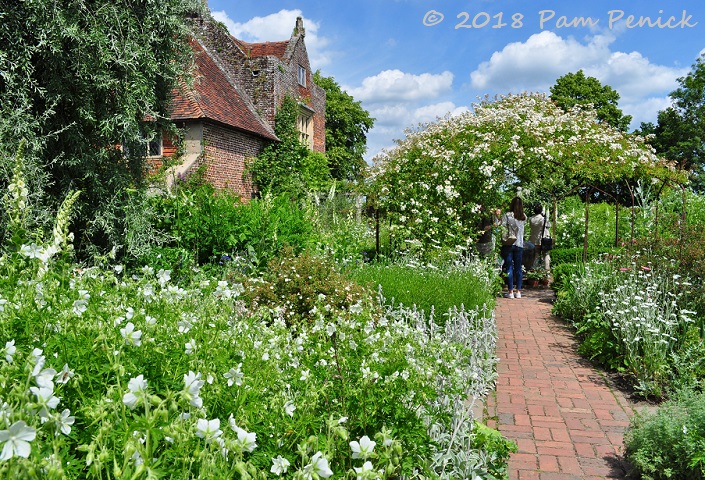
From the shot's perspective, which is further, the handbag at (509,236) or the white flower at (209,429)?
the handbag at (509,236)

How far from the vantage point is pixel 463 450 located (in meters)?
3.30

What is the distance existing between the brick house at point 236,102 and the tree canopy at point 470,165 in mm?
7510

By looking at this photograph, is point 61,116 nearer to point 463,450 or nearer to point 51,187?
point 51,187

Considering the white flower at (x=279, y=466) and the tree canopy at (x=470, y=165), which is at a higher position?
the tree canopy at (x=470, y=165)

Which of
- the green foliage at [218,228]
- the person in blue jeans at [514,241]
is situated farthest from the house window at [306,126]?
the green foliage at [218,228]

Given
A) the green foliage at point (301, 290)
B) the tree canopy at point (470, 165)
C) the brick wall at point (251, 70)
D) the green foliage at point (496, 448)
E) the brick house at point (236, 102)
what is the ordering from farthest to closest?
the brick wall at point (251, 70)
the brick house at point (236, 102)
the tree canopy at point (470, 165)
the green foliage at point (301, 290)
the green foliage at point (496, 448)

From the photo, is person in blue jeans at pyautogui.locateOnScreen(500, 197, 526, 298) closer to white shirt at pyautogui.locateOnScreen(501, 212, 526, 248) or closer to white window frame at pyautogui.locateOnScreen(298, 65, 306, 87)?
white shirt at pyautogui.locateOnScreen(501, 212, 526, 248)

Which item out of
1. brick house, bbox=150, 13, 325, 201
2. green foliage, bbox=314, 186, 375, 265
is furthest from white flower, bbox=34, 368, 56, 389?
brick house, bbox=150, 13, 325, 201

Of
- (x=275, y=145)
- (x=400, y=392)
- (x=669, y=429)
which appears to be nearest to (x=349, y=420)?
(x=400, y=392)

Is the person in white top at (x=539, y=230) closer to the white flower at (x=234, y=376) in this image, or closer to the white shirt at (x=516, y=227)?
the white shirt at (x=516, y=227)

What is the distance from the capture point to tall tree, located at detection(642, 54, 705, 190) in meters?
36.6

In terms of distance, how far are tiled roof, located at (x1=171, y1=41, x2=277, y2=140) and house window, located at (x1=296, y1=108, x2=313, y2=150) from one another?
3572 mm

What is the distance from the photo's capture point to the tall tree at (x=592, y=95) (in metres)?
34.6

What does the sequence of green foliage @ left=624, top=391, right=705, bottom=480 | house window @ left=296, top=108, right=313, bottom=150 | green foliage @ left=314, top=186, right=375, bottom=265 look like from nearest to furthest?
green foliage @ left=624, top=391, right=705, bottom=480
green foliage @ left=314, top=186, right=375, bottom=265
house window @ left=296, top=108, right=313, bottom=150
